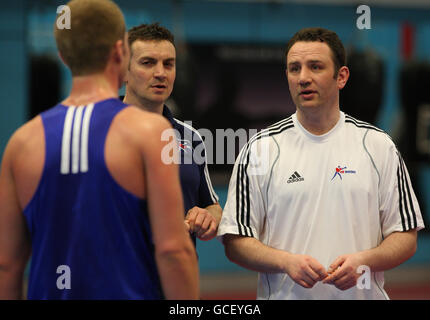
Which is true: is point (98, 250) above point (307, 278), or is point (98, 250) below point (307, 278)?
above

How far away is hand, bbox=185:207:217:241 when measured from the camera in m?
2.45

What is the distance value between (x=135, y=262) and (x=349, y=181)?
113 cm

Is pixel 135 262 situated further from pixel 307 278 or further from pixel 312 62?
pixel 312 62

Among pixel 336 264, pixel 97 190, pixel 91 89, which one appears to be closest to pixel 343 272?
pixel 336 264

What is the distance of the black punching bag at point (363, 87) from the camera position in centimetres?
641

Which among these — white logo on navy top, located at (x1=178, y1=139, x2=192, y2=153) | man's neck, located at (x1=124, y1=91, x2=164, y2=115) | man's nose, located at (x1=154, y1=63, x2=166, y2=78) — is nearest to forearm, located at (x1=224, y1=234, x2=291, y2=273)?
white logo on navy top, located at (x1=178, y1=139, x2=192, y2=153)

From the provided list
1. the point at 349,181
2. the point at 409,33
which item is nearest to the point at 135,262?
the point at 349,181

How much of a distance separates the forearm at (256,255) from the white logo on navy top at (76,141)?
99 centimetres

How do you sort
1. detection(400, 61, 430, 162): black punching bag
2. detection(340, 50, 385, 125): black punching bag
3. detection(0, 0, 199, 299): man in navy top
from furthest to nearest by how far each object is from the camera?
detection(400, 61, 430, 162): black punching bag, detection(340, 50, 385, 125): black punching bag, detection(0, 0, 199, 299): man in navy top

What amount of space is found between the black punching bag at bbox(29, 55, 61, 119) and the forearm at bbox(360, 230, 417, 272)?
14.4ft

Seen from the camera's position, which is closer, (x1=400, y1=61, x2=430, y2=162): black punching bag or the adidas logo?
the adidas logo

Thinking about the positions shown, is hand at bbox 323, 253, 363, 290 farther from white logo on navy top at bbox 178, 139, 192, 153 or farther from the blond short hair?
the blond short hair

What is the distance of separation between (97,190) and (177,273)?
0.32 m

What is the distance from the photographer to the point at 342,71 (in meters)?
2.62
